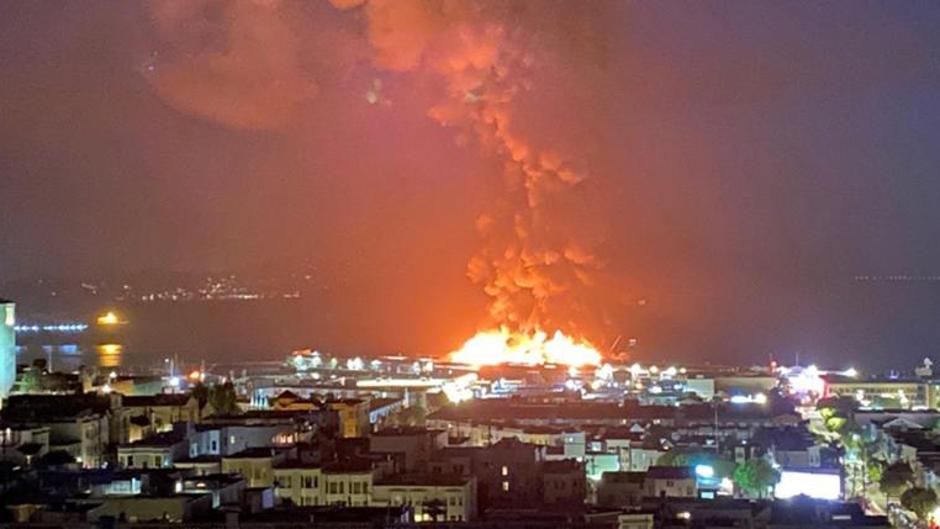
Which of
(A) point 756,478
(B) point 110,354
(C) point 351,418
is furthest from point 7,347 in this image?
(B) point 110,354

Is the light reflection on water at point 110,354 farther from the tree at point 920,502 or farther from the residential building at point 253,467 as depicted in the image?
the tree at point 920,502

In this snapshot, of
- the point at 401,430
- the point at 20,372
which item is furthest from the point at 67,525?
the point at 20,372

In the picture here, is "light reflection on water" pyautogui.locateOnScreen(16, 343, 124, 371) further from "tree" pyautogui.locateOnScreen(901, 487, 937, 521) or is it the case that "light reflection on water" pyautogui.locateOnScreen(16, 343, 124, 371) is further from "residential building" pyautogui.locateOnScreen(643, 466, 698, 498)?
"tree" pyautogui.locateOnScreen(901, 487, 937, 521)

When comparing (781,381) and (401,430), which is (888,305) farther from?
(401,430)

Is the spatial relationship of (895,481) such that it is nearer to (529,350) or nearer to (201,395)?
(201,395)

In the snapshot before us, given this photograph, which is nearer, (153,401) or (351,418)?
(153,401)

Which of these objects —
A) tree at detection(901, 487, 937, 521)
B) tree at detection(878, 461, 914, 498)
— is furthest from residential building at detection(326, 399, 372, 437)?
tree at detection(901, 487, 937, 521)
